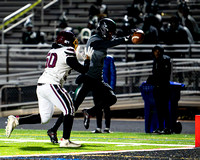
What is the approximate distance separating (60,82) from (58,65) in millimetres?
249

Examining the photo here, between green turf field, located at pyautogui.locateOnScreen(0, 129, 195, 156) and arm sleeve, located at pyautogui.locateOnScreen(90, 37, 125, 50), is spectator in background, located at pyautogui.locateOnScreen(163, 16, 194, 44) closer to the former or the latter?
arm sleeve, located at pyautogui.locateOnScreen(90, 37, 125, 50)

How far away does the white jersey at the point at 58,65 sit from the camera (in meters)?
7.75

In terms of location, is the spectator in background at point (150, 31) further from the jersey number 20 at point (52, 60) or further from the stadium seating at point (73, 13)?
the jersey number 20 at point (52, 60)

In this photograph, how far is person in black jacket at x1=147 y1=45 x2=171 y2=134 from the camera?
11.0m

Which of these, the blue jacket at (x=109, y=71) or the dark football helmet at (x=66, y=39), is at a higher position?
the dark football helmet at (x=66, y=39)

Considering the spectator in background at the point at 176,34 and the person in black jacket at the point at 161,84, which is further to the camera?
the spectator in background at the point at 176,34

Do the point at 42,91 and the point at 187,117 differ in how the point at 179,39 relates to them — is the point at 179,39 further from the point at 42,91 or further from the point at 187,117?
the point at 42,91

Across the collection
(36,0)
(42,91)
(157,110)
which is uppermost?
(36,0)

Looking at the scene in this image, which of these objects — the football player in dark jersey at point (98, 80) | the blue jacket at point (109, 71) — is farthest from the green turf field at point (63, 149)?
the blue jacket at point (109, 71)

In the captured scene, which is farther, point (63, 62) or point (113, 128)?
point (113, 128)

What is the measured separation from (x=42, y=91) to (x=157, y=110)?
3912 millimetres

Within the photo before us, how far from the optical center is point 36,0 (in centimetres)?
2666

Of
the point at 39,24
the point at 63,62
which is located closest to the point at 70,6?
the point at 39,24

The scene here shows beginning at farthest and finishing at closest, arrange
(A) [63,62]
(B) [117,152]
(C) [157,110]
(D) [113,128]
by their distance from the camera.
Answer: (D) [113,128] < (C) [157,110] < (A) [63,62] < (B) [117,152]
